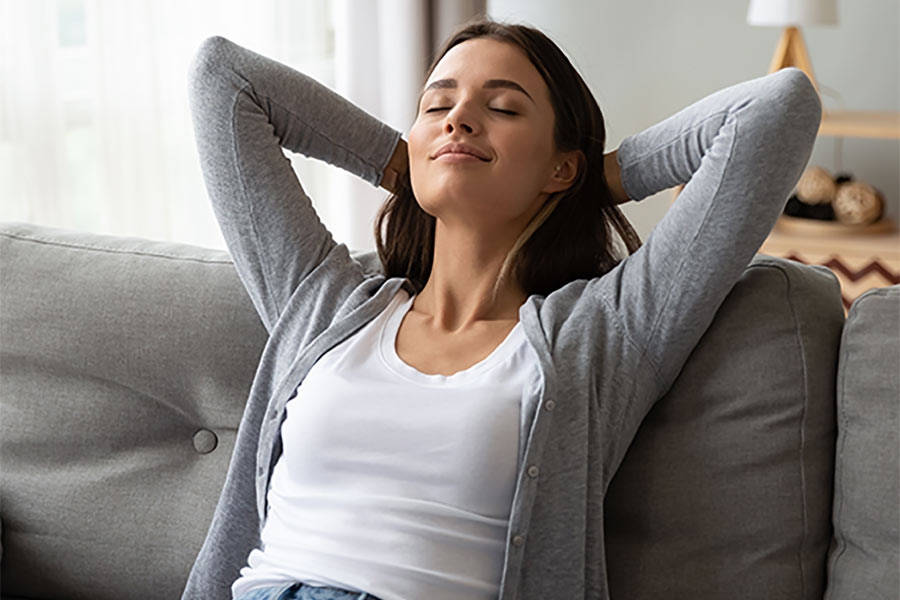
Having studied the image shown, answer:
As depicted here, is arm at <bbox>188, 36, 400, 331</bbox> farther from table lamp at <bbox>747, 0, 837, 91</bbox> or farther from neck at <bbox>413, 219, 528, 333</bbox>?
table lamp at <bbox>747, 0, 837, 91</bbox>

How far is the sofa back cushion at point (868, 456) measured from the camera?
4.04ft

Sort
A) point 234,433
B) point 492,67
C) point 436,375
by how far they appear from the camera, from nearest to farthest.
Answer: point 436,375 → point 492,67 → point 234,433

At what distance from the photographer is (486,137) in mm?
1431

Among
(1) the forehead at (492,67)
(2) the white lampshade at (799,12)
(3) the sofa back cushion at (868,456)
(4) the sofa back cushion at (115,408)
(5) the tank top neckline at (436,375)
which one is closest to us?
(3) the sofa back cushion at (868,456)

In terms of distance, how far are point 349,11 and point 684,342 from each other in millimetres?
2268

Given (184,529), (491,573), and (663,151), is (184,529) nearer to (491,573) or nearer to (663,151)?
(491,573)

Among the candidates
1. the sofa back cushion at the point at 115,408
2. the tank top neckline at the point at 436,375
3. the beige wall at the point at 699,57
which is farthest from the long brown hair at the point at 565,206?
the beige wall at the point at 699,57

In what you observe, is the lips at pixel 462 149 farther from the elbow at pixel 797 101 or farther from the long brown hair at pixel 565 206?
the elbow at pixel 797 101

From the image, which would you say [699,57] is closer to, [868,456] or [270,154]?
[270,154]

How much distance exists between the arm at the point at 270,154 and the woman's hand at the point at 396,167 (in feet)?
0.05

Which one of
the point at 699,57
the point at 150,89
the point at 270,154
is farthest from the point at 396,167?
the point at 699,57

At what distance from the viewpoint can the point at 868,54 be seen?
140 inches

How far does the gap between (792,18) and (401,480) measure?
234 cm

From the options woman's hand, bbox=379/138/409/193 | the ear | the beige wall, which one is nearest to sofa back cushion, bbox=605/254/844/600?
the ear
